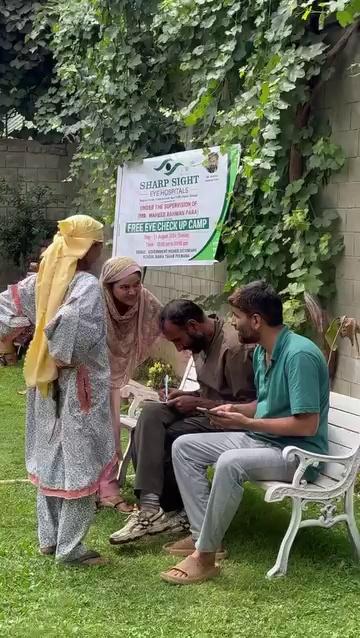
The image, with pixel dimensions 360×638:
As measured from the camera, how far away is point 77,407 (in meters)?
3.75

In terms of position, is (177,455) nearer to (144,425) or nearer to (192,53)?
(144,425)

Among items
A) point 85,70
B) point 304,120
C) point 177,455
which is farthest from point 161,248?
point 177,455

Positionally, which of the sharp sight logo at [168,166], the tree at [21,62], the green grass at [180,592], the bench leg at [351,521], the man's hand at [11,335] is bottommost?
the green grass at [180,592]

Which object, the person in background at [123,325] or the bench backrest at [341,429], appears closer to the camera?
the bench backrest at [341,429]

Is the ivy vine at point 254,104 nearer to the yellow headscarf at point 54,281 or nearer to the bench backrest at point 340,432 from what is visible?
the bench backrest at point 340,432

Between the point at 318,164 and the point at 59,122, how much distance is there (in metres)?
5.57

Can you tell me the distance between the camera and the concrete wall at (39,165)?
11.3 metres

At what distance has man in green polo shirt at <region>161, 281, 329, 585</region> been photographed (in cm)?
358

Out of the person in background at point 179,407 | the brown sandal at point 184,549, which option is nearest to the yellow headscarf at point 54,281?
the person in background at point 179,407

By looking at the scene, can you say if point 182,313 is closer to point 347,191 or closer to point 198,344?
point 198,344

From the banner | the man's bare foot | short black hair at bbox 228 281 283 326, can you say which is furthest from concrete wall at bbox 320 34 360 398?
the man's bare foot

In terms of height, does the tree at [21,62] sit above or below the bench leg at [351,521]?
above

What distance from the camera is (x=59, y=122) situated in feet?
33.5

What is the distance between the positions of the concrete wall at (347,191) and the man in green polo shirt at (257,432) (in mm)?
1503
